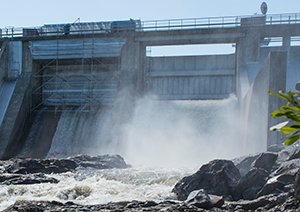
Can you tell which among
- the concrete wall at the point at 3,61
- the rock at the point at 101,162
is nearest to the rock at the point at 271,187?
the rock at the point at 101,162

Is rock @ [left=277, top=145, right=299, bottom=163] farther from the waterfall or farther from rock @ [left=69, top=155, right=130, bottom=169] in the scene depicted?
the waterfall

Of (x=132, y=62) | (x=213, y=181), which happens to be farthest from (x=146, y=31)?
(x=213, y=181)

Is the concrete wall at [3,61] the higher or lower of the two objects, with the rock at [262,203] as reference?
higher

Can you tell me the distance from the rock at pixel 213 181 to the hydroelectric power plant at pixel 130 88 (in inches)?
298

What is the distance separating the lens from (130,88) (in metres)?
19.3

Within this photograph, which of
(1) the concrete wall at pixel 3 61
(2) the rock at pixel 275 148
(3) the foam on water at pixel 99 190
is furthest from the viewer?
(1) the concrete wall at pixel 3 61

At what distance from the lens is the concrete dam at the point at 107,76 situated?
733 inches

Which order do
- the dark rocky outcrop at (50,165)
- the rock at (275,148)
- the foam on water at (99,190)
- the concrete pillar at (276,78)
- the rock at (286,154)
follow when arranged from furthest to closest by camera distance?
the dark rocky outcrop at (50,165) < the concrete pillar at (276,78) < the rock at (275,148) < the rock at (286,154) < the foam on water at (99,190)

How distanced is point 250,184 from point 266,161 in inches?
53.1

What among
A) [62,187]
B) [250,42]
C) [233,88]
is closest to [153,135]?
[233,88]

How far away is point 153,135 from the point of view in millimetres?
17562

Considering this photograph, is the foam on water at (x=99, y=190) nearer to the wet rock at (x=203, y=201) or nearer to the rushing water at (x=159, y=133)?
the wet rock at (x=203, y=201)

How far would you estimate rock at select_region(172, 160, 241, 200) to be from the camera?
7.54 meters

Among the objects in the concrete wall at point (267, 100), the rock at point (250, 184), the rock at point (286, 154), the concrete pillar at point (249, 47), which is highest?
the concrete pillar at point (249, 47)
